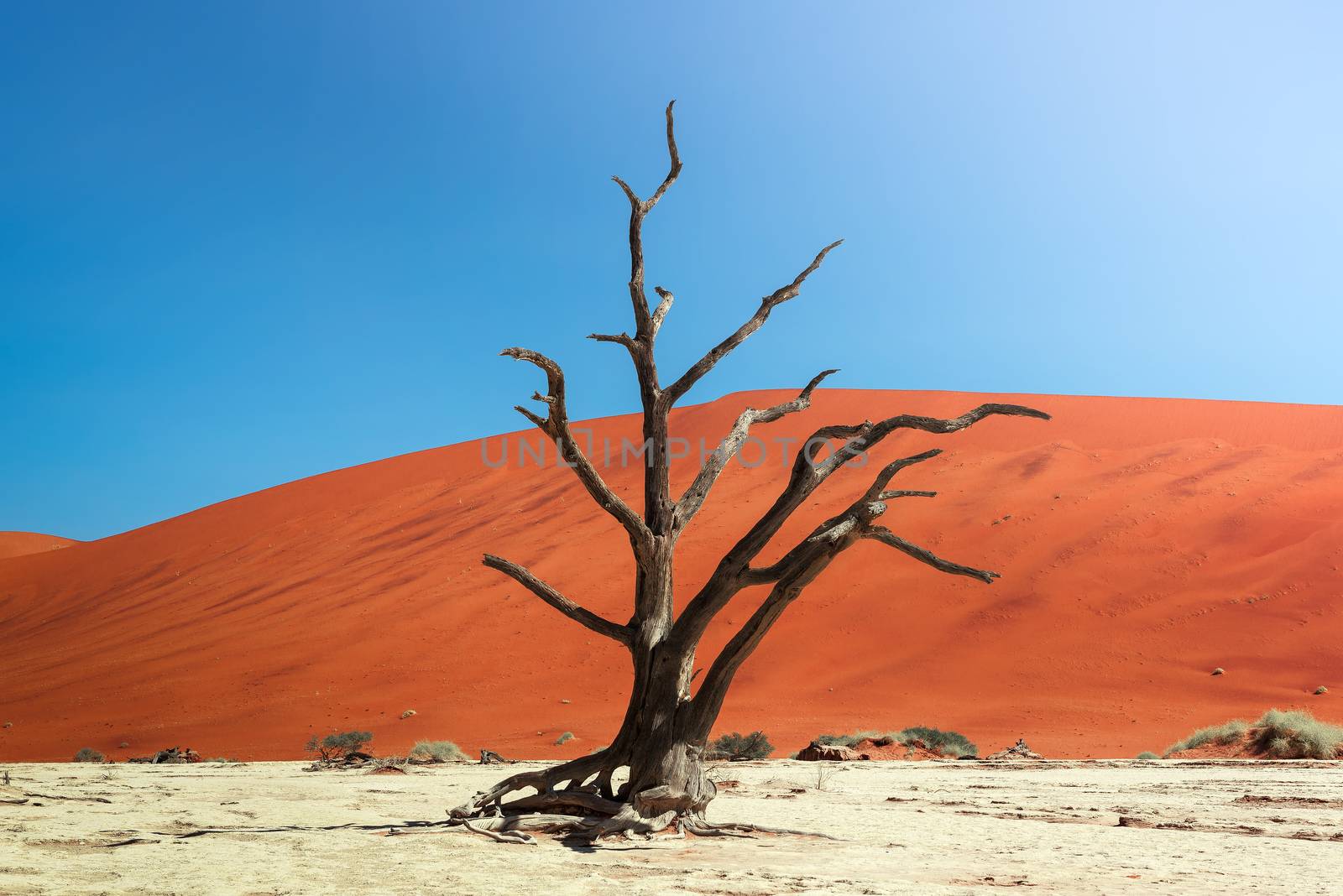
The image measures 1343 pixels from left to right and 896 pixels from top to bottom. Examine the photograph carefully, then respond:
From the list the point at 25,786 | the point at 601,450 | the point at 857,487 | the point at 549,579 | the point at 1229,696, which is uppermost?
the point at 601,450

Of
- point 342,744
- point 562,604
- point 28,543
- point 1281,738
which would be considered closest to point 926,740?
point 1281,738

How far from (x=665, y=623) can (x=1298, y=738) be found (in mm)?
11219

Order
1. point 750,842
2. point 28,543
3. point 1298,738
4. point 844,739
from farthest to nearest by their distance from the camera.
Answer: point 28,543
point 844,739
point 1298,738
point 750,842

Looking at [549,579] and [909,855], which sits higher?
[549,579]

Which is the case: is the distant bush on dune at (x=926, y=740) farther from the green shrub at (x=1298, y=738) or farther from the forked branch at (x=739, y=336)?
the forked branch at (x=739, y=336)

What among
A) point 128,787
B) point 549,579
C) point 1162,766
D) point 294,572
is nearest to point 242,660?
point 549,579

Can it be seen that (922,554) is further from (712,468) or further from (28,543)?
(28,543)

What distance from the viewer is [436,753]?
15.4 meters

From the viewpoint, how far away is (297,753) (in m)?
18.7

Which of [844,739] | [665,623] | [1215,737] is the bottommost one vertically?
[844,739]

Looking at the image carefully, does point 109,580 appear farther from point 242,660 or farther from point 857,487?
point 857,487

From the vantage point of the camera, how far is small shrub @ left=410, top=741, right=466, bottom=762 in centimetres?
1519

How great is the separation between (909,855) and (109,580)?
163 feet

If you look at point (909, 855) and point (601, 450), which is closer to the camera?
point (909, 855)
